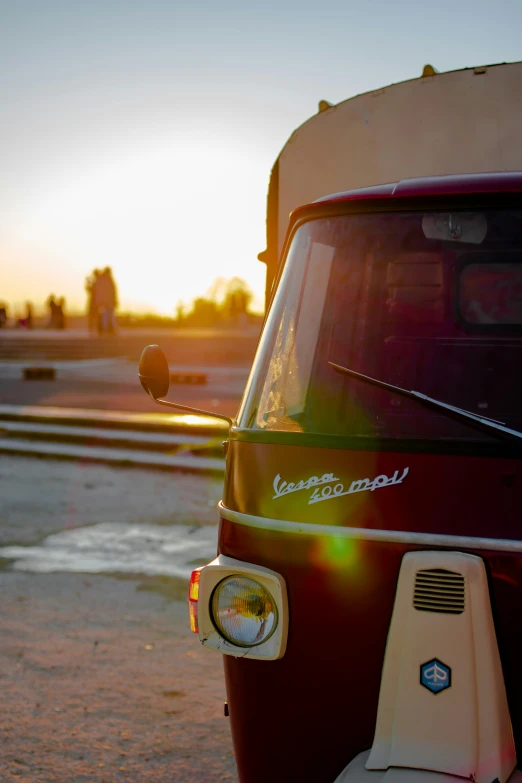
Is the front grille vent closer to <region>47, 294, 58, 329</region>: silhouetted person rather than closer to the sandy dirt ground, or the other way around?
the sandy dirt ground

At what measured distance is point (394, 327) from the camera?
3092mm

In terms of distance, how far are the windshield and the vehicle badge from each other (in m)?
0.59

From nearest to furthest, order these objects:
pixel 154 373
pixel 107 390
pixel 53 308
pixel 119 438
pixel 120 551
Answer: pixel 154 373
pixel 120 551
pixel 119 438
pixel 107 390
pixel 53 308

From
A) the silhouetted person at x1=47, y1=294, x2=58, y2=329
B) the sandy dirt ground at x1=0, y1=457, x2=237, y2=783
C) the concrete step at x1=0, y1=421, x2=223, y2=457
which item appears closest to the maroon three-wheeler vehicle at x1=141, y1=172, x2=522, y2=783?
the sandy dirt ground at x1=0, y1=457, x2=237, y2=783

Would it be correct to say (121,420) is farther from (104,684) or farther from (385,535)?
(385,535)

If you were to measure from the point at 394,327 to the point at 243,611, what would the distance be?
1207 mm

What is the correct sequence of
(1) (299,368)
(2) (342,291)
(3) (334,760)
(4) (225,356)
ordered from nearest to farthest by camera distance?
(3) (334,760), (1) (299,368), (2) (342,291), (4) (225,356)

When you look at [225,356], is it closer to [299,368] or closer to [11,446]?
[11,446]

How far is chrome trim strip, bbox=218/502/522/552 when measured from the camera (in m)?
2.15

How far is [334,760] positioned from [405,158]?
2879 mm

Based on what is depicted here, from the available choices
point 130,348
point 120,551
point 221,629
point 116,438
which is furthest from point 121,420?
point 130,348

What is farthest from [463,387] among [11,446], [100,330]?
[100,330]

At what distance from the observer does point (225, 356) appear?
115 ft

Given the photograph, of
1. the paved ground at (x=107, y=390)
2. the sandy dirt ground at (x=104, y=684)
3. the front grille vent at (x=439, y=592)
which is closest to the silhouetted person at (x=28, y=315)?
the paved ground at (x=107, y=390)
